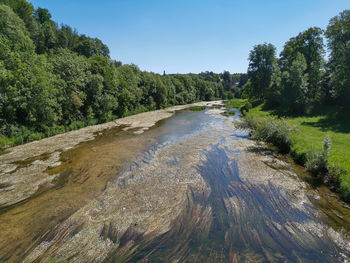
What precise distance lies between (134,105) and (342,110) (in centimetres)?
4441

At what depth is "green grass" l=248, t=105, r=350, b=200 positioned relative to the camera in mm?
9966

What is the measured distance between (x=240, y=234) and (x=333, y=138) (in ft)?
49.9

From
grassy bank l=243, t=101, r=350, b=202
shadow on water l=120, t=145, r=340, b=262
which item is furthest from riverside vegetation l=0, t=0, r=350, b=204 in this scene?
shadow on water l=120, t=145, r=340, b=262

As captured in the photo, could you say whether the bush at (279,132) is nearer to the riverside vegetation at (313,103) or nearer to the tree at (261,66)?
the riverside vegetation at (313,103)

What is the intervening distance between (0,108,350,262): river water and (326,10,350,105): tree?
813 inches

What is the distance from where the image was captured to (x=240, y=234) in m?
6.79

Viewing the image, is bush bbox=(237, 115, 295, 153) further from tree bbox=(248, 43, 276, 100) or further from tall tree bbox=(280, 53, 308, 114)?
tree bbox=(248, 43, 276, 100)

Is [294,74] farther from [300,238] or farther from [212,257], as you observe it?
[212,257]

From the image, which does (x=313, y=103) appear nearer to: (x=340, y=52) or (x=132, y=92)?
(x=340, y=52)

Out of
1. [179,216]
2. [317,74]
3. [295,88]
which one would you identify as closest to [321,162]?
[179,216]

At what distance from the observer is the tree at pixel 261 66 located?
46.6 metres

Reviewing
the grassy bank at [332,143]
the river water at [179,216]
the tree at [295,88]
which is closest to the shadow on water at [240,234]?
the river water at [179,216]

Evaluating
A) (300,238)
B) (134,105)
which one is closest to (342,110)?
(300,238)

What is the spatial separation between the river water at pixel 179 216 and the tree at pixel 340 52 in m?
20.6
